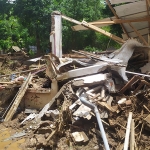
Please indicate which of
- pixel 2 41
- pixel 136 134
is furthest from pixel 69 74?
pixel 2 41

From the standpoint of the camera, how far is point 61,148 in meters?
5.48

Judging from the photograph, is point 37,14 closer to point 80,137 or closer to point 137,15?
point 137,15

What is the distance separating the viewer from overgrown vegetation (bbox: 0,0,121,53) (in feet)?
53.7

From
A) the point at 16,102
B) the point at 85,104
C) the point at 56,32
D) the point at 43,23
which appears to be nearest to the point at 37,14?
the point at 43,23

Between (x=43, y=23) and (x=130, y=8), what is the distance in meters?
9.93

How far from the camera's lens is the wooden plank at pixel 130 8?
7.93 meters

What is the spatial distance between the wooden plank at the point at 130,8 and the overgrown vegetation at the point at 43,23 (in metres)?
7.31

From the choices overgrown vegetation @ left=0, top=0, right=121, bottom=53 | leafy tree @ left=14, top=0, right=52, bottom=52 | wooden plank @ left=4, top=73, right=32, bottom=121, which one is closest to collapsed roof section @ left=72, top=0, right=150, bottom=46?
wooden plank @ left=4, top=73, right=32, bottom=121

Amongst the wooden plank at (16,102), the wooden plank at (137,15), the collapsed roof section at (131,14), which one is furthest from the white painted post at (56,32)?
the wooden plank at (137,15)

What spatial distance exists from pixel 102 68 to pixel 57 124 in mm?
2532

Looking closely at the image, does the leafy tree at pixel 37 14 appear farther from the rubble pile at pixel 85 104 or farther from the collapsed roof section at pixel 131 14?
the rubble pile at pixel 85 104

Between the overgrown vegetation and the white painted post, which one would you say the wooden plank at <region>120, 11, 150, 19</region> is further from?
the overgrown vegetation

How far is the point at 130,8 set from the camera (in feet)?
26.8

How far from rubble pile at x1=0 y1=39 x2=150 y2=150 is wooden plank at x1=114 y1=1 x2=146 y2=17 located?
51.2 inches
